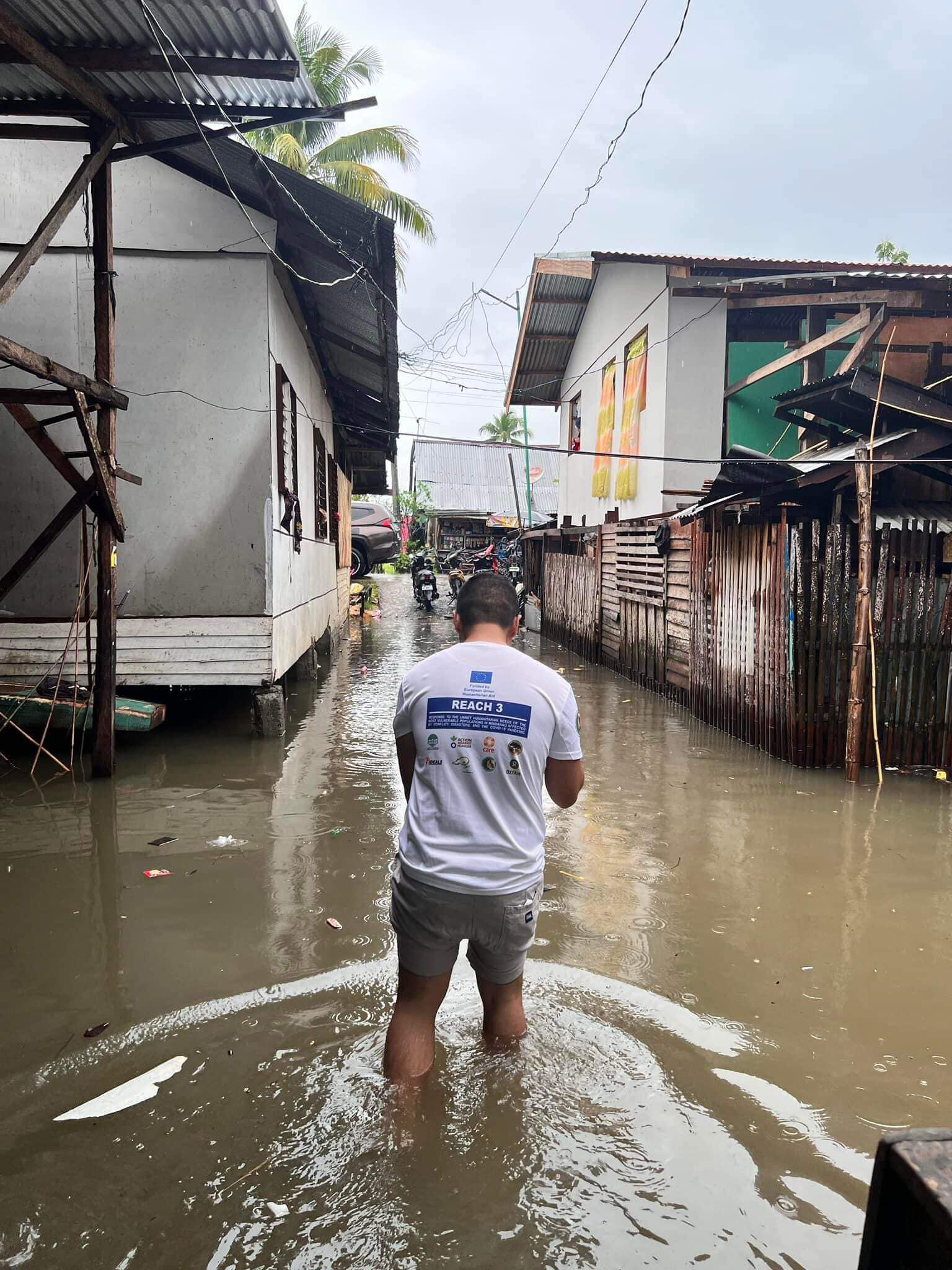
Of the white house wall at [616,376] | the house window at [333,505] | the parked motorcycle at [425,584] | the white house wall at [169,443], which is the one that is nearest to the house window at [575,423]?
the white house wall at [616,376]

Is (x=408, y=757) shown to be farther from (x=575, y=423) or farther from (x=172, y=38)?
(x=575, y=423)

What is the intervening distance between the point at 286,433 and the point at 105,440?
9.19 ft

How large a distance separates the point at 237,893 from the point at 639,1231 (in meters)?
2.65

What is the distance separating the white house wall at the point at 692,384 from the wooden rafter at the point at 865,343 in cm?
401

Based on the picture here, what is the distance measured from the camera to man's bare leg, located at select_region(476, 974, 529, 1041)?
2.67 m

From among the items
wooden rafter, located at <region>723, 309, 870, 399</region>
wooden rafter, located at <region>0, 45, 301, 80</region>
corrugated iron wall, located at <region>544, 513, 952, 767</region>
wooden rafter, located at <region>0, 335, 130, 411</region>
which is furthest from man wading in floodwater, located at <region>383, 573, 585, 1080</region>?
wooden rafter, located at <region>723, 309, 870, 399</region>

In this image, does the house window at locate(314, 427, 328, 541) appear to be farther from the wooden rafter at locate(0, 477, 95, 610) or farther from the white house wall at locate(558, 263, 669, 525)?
the wooden rafter at locate(0, 477, 95, 610)

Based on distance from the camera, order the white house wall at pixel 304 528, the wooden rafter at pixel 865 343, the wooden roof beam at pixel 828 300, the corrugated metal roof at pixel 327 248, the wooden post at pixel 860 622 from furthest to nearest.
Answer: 1. the wooden roof beam at pixel 828 300
2. the white house wall at pixel 304 528
3. the wooden rafter at pixel 865 343
4. the corrugated metal roof at pixel 327 248
5. the wooden post at pixel 860 622

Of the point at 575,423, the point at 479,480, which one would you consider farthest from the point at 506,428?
the point at 575,423

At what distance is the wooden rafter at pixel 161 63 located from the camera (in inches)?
205

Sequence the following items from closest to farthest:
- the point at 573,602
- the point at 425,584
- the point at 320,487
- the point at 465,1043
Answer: the point at 465,1043 → the point at 320,487 → the point at 573,602 → the point at 425,584

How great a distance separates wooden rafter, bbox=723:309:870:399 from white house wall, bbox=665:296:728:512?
0.31 meters

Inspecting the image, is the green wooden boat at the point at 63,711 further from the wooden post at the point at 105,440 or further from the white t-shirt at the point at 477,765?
the white t-shirt at the point at 477,765

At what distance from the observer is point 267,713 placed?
7711mm
